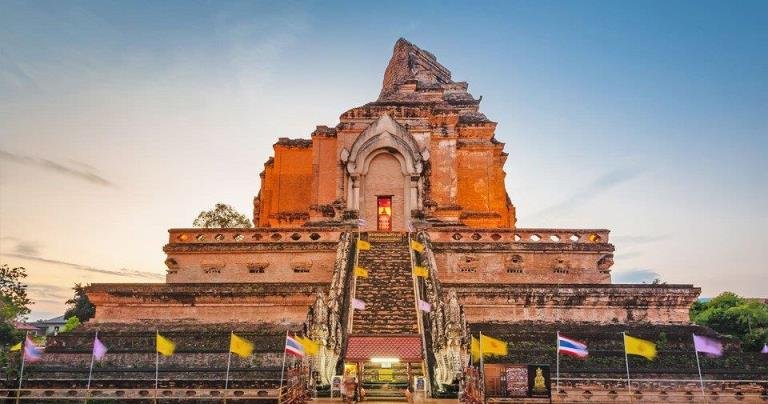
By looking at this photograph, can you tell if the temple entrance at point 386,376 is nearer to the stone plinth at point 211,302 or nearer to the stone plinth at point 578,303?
the stone plinth at point 211,302

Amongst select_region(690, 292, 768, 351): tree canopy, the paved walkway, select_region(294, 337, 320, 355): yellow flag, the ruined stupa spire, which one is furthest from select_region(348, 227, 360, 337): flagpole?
select_region(690, 292, 768, 351): tree canopy

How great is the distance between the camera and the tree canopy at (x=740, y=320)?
3681 centimetres

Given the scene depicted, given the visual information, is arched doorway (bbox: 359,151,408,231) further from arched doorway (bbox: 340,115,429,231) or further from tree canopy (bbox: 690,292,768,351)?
tree canopy (bbox: 690,292,768,351)

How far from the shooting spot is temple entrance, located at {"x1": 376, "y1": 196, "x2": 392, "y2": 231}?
93.5 feet

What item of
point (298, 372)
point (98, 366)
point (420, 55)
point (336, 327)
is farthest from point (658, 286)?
point (420, 55)

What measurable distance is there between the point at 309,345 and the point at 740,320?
126 ft

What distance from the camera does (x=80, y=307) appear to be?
199 feet

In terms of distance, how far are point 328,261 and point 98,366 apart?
9.22 metres

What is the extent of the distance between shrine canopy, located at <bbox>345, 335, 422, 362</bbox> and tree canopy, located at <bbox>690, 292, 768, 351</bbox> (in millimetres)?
30552

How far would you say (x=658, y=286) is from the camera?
21.0 metres

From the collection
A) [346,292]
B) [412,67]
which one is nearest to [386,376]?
[346,292]

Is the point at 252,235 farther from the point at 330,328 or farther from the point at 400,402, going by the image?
the point at 400,402

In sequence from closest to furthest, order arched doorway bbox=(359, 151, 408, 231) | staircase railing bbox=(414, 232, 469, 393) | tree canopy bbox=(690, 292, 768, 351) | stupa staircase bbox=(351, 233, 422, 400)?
1. staircase railing bbox=(414, 232, 469, 393)
2. stupa staircase bbox=(351, 233, 422, 400)
3. arched doorway bbox=(359, 151, 408, 231)
4. tree canopy bbox=(690, 292, 768, 351)

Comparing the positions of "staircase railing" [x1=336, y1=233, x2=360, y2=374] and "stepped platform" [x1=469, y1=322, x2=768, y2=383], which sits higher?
"staircase railing" [x1=336, y1=233, x2=360, y2=374]
